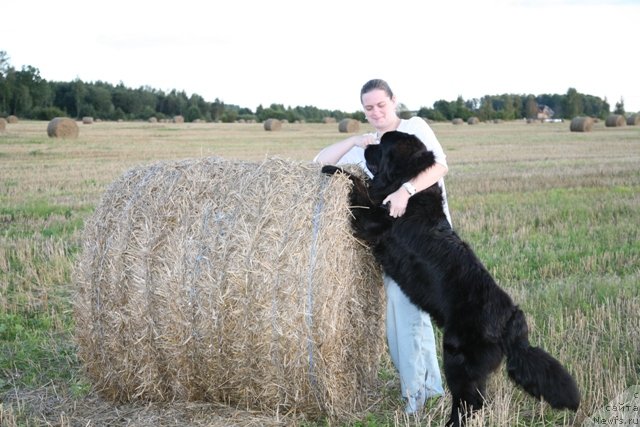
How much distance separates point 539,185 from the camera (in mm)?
13805

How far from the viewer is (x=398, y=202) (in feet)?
14.4

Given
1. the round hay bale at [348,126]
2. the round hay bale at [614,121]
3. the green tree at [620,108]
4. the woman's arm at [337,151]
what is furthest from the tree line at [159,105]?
the woman's arm at [337,151]

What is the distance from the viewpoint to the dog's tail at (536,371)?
3.85 meters

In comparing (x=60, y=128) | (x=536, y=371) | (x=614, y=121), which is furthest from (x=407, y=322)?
(x=614, y=121)

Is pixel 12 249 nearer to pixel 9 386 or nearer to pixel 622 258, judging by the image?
pixel 9 386

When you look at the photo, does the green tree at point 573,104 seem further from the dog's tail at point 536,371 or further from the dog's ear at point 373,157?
the dog's tail at point 536,371

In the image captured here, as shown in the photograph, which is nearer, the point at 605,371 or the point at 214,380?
the point at 214,380

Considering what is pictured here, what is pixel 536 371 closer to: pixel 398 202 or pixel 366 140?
pixel 398 202

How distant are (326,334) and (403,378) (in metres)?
0.82

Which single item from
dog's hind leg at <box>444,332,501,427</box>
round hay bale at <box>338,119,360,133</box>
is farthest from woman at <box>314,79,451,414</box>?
round hay bale at <box>338,119,360,133</box>

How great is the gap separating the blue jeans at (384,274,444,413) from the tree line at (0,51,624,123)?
1850 inches

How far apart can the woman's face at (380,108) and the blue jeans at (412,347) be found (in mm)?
1037

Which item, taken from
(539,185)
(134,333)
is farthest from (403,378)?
(539,185)

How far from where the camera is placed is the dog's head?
4.54 meters
